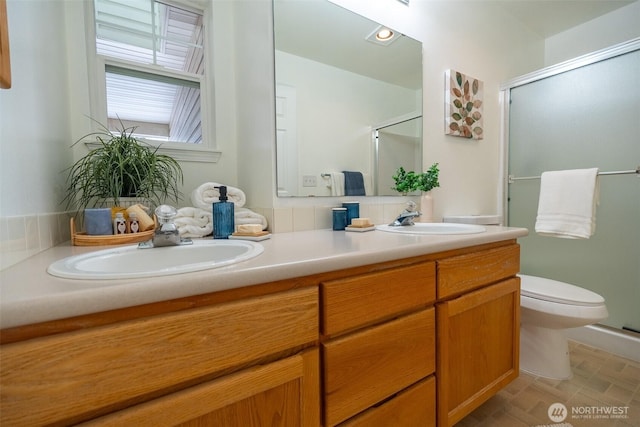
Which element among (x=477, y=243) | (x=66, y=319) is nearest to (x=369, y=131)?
(x=477, y=243)

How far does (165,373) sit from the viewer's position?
1.53ft

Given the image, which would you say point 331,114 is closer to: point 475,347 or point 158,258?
point 158,258

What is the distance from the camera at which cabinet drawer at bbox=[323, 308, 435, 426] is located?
664mm

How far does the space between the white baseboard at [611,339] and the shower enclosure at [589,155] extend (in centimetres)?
10

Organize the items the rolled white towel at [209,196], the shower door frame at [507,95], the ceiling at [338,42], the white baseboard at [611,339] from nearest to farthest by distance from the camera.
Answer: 1. the rolled white towel at [209,196]
2. the ceiling at [338,42]
3. the white baseboard at [611,339]
4. the shower door frame at [507,95]

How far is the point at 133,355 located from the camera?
0.44 metres

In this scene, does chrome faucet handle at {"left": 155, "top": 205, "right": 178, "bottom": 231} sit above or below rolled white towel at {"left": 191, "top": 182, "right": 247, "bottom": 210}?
below

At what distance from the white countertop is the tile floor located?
937 millimetres

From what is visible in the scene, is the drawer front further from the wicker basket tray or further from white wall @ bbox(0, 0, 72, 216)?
the wicker basket tray

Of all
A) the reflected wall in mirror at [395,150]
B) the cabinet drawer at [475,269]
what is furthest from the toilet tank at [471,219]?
the cabinet drawer at [475,269]

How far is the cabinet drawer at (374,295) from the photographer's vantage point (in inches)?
26.0

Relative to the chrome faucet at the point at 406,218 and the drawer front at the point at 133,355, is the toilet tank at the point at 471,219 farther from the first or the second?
the drawer front at the point at 133,355

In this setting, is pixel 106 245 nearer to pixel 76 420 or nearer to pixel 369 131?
pixel 76 420
